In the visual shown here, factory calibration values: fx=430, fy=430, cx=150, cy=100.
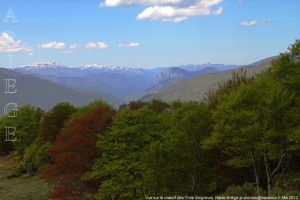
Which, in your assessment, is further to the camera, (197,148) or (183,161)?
(197,148)

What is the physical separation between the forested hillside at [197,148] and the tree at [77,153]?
0.14 metres

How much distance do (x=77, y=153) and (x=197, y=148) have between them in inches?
723

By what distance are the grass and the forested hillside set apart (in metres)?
7.47

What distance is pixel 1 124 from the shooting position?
135 meters

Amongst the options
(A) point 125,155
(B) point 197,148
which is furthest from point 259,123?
(A) point 125,155

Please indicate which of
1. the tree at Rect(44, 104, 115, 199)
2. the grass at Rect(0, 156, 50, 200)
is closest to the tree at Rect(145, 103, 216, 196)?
the tree at Rect(44, 104, 115, 199)

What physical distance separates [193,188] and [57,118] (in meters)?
48.8

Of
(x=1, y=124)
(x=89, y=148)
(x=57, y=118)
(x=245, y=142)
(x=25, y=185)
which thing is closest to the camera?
(x=245, y=142)

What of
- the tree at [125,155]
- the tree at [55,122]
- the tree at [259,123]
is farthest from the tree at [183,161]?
the tree at [55,122]

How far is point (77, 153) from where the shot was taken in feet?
199

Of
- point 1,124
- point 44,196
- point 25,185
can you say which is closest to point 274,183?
point 44,196

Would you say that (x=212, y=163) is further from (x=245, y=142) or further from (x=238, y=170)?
(x=245, y=142)

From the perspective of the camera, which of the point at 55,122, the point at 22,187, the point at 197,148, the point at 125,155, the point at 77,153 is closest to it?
the point at 197,148

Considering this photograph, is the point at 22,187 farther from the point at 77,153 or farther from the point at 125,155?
the point at 125,155
